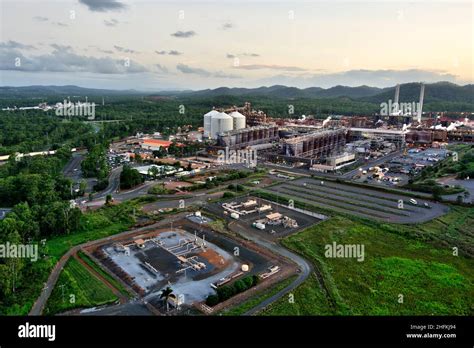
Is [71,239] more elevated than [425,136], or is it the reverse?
[425,136]

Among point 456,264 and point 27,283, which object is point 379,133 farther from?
point 27,283

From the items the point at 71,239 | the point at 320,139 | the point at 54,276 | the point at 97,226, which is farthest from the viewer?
the point at 320,139

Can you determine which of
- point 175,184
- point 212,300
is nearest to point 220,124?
point 175,184

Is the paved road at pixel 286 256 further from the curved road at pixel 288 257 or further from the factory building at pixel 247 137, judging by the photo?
the factory building at pixel 247 137

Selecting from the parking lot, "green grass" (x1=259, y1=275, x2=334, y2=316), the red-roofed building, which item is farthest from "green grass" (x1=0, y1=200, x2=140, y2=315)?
the red-roofed building

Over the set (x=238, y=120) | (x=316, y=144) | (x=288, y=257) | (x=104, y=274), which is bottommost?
(x=104, y=274)

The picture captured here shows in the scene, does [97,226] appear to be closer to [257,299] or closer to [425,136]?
[257,299]

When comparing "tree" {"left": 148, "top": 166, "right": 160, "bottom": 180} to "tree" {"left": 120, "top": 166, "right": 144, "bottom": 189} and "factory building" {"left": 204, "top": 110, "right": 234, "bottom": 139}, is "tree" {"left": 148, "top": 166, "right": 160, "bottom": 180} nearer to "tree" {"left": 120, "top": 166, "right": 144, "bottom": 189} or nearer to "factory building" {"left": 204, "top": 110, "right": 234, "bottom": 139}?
"tree" {"left": 120, "top": 166, "right": 144, "bottom": 189}

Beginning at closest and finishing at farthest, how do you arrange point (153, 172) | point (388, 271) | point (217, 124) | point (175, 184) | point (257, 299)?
point (257, 299)
point (388, 271)
point (175, 184)
point (153, 172)
point (217, 124)
